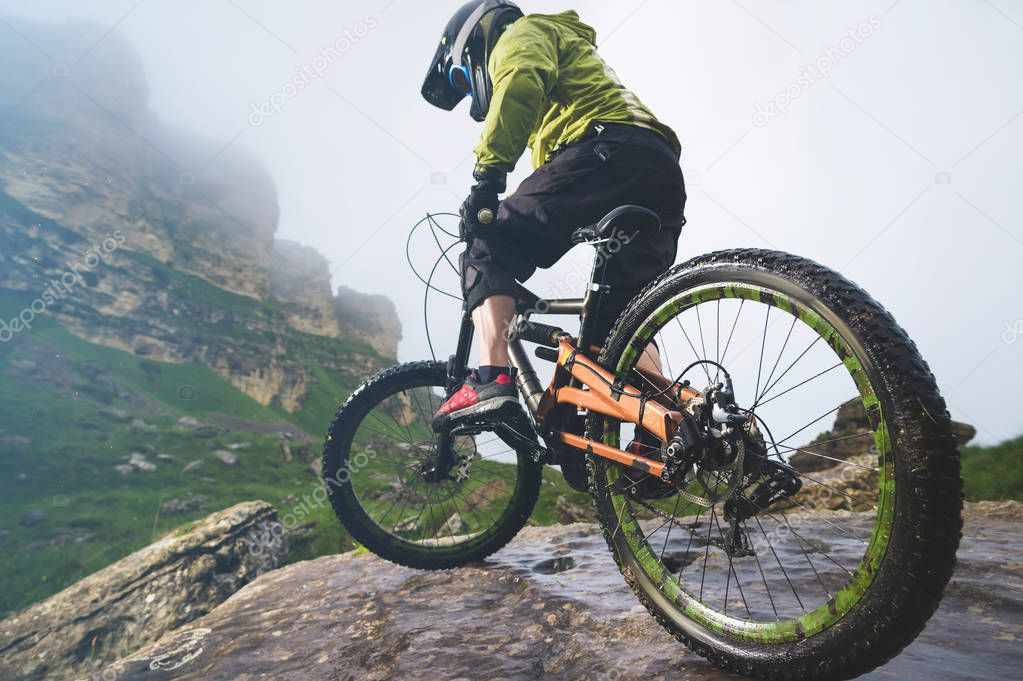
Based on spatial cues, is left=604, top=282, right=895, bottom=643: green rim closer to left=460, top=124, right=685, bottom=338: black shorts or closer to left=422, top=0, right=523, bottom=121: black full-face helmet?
left=460, top=124, right=685, bottom=338: black shorts

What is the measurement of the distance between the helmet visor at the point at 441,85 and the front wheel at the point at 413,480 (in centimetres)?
221

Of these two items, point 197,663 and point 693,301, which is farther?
point 197,663

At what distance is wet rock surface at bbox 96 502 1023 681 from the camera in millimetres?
2027

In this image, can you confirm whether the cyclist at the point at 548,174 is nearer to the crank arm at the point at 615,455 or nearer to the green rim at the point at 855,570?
the crank arm at the point at 615,455

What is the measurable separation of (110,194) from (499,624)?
129m

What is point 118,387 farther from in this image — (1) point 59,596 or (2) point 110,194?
(1) point 59,596

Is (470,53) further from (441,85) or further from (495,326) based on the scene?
(495,326)

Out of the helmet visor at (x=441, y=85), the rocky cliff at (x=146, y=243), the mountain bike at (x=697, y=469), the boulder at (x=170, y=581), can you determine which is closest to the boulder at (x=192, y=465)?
the rocky cliff at (x=146, y=243)

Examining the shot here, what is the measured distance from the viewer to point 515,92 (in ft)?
Answer: 9.84

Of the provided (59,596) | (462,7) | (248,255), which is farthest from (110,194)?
(462,7)

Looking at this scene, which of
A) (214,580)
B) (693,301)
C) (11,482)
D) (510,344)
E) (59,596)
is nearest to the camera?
(693,301)

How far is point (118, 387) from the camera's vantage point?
248ft

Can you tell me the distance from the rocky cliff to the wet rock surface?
268 feet

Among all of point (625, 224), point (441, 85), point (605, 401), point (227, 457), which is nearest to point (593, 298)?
point (625, 224)
